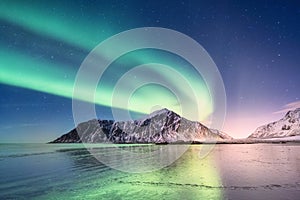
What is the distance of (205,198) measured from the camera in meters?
14.0

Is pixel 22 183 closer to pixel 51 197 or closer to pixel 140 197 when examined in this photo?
pixel 51 197

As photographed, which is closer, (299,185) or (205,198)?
(205,198)

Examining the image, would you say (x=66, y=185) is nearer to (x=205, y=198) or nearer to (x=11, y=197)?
(x=11, y=197)

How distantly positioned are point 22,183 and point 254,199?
58.2 ft

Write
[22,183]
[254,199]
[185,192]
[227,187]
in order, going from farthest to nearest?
[22,183] < [227,187] < [185,192] < [254,199]

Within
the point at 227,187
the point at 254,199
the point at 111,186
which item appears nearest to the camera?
the point at 254,199

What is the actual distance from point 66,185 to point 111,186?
3.61 metres

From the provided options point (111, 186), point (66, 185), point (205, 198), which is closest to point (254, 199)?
point (205, 198)

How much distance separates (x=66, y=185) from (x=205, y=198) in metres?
10.9

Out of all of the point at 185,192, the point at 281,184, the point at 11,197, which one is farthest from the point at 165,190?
the point at 11,197

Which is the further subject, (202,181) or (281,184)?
(202,181)

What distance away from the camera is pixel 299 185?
17141 mm

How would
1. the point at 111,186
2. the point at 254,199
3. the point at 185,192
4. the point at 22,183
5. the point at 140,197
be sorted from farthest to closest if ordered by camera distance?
the point at 22,183, the point at 111,186, the point at 185,192, the point at 140,197, the point at 254,199

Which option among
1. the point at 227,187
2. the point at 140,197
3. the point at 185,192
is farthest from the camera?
the point at 227,187
